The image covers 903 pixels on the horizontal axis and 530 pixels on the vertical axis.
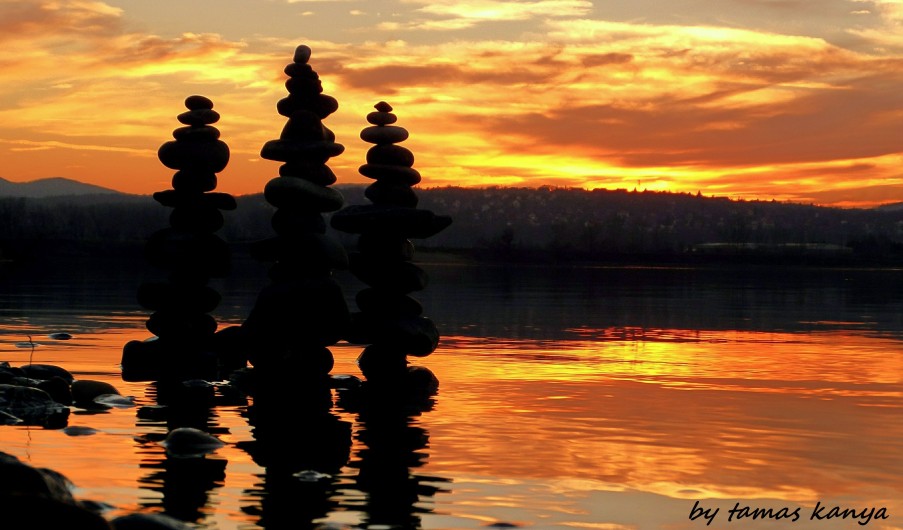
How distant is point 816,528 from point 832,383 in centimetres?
1508

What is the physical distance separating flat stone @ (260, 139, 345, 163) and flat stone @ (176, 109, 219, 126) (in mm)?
2148

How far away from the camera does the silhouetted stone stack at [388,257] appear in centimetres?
2992

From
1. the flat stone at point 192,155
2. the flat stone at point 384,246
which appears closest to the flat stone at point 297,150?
the flat stone at point 192,155

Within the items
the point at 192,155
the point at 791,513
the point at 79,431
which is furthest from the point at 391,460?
the point at 192,155

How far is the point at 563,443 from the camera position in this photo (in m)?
19.7

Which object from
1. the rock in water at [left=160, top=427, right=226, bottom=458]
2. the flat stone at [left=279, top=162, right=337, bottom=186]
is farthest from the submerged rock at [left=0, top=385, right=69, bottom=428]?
the flat stone at [left=279, top=162, right=337, bottom=186]

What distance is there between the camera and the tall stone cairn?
2930 centimetres

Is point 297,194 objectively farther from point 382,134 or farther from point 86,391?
point 86,391

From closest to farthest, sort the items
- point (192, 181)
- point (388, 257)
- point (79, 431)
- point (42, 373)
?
point (79, 431) < point (42, 373) < point (388, 257) < point (192, 181)

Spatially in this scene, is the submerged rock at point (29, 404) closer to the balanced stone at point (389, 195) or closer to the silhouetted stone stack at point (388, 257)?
the silhouetted stone stack at point (388, 257)

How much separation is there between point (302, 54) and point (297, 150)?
2.46 m

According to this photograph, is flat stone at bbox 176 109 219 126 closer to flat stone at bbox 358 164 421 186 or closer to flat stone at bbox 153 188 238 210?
flat stone at bbox 153 188 238 210

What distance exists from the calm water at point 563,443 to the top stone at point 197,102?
6.46 metres

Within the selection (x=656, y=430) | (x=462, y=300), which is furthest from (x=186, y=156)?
(x=462, y=300)
